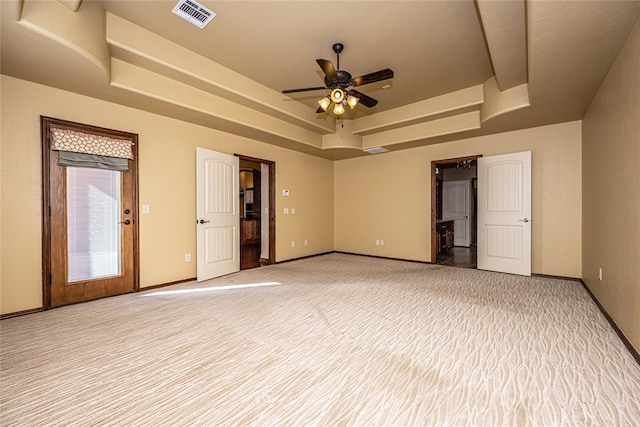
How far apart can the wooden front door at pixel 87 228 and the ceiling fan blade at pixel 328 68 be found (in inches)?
113

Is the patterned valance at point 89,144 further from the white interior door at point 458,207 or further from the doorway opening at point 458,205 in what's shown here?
the white interior door at point 458,207

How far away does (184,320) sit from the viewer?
299 cm

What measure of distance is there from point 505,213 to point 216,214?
204 inches

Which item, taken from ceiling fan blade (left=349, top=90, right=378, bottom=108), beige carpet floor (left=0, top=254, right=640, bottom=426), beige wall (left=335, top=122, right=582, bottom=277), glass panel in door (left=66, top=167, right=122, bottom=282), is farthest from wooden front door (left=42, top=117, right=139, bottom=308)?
beige wall (left=335, top=122, right=582, bottom=277)

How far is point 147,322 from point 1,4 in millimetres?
2833

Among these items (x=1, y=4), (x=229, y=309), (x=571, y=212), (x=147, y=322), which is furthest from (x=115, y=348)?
(x=571, y=212)

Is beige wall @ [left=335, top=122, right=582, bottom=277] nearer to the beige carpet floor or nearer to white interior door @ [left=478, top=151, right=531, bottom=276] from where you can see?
white interior door @ [left=478, top=151, right=531, bottom=276]

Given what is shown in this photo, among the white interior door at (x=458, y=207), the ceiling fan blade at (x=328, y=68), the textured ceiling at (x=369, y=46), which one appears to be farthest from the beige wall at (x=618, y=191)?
the white interior door at (x=458, y=207)

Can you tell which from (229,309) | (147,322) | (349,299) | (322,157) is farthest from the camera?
(322,157)

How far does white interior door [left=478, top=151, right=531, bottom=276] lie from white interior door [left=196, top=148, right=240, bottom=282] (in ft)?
15.4

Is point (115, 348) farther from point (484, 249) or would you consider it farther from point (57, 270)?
point (484, 249)

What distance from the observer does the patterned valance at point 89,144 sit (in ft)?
11.0

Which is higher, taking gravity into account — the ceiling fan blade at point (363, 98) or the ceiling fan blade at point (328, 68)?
the ceiling fan blade at point (328, 68)

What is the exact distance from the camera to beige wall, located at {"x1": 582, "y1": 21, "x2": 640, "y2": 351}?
7.53 feet
